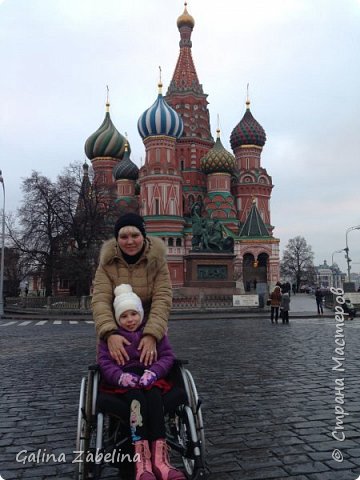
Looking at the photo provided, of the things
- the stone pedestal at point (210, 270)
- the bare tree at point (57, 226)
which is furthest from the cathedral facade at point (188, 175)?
the stone pedestal at point (210, 270)

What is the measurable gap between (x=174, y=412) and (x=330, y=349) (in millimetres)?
7535

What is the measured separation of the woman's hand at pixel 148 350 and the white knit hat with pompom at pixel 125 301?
228 mm

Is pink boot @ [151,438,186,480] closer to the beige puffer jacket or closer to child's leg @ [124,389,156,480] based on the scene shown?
child's leg @ [124,389,156,480]

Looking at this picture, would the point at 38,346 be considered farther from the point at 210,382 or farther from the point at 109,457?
the point at 109,457

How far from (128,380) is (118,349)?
0.91ft

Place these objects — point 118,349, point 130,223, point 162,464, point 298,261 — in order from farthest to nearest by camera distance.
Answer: point 298,261 < point 130,223 < point 118,349 < point 162,464

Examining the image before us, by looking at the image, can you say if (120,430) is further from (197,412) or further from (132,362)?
(197,412)

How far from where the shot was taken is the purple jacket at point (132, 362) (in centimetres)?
358

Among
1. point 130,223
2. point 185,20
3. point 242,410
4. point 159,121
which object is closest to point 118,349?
point 130,223

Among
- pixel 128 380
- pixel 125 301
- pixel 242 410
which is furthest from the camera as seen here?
pixel 242 410

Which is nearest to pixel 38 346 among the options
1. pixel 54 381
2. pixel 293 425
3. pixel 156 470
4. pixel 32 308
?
pixel 54 381

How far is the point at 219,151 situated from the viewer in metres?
56.4

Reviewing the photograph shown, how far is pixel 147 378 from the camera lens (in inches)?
137

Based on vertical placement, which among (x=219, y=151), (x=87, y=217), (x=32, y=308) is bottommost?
(x=32, y=308)
